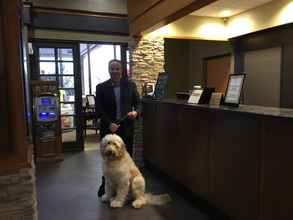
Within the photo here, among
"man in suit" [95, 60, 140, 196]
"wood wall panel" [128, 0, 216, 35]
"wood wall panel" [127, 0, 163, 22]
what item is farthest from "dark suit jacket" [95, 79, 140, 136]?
"wood wall panel" [127, 0, 163, 22]

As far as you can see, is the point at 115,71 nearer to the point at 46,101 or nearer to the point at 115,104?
the point at 115,104

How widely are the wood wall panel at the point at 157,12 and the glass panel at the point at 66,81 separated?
5.88ft

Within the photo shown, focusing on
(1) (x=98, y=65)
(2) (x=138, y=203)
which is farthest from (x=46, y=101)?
(1) (x=98, y=65)

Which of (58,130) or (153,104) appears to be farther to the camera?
(58,130)

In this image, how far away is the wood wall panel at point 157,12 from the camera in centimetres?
325

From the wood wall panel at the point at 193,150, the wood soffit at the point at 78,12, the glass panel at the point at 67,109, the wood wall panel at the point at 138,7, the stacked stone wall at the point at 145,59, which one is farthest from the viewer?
the glass panel at the point at 67,109

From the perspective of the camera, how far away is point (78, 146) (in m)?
5.98

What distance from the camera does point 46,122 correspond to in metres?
5.16

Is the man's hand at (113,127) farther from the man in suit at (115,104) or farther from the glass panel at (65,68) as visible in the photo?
the glass panel at (65,68)

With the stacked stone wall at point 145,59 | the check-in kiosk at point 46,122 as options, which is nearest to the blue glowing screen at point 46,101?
the check-in kiosk at point 46,122

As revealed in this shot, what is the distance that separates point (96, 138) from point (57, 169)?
2739 millimetres

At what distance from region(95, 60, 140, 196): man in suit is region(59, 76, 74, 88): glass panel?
106 inches

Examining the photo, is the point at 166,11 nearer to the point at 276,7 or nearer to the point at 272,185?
the point at 276,7

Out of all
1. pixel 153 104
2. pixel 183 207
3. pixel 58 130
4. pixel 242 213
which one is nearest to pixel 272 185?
pixel 242 213
